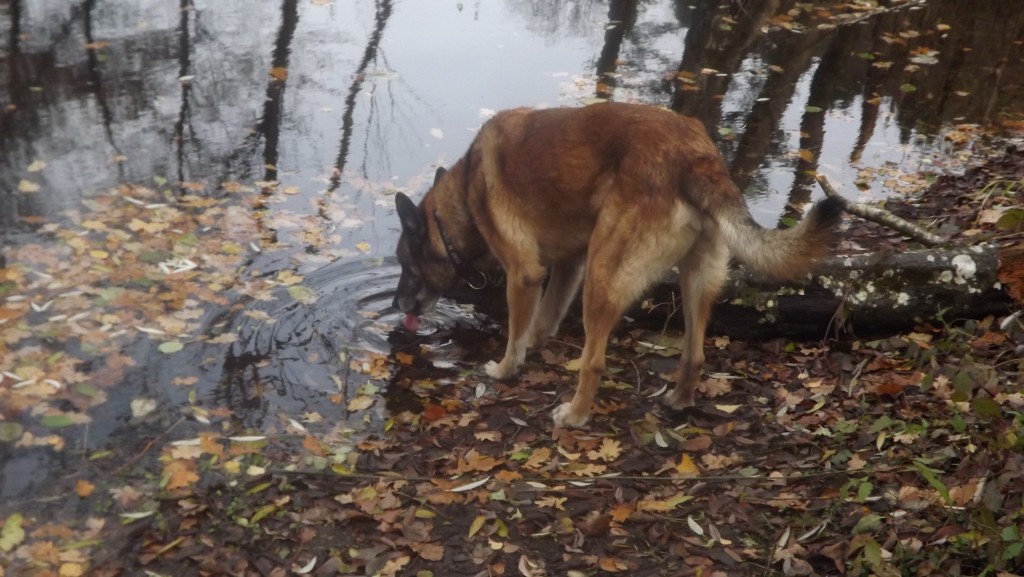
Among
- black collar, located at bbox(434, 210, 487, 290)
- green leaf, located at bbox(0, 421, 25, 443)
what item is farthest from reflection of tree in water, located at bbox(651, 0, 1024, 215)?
green leaf, located at bbox(0, 421, 25, 443)

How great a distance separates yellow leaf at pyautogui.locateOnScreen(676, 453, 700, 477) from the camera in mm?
4824

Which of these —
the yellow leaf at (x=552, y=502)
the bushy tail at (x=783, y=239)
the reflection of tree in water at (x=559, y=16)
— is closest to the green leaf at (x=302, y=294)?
the yellow leaf at (x=552, y=502)

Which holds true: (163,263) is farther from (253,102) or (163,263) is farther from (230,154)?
(253,102)

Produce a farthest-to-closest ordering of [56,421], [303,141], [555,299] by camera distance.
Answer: [303,141]
[555,299]
[56,421]

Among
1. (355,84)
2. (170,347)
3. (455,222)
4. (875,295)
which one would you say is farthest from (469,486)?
(355,84)

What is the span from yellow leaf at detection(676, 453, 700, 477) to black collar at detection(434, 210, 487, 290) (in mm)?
2050

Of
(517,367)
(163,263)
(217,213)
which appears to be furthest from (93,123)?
(517,367)

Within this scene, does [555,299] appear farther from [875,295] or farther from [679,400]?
[875,295]

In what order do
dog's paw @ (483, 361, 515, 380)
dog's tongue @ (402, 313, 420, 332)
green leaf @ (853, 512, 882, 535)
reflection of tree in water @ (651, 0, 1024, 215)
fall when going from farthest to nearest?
reflection of tree in water @ (651, 0, 1024, 215)
dog's tongue @ (402, 313, 420, 332)
dog's paw @ (483, 361, 515, 380)
green leaf @ (853, 512, 882, 535)

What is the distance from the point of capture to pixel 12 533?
4266mm

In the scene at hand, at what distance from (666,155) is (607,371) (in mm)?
1698

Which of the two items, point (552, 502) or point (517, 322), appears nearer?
point (552, 502)

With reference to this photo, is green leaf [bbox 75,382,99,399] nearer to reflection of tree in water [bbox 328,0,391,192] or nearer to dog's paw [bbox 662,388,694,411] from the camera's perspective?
reflection of tree in water [bbox 328,0,391,192]

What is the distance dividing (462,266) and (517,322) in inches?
26.4
